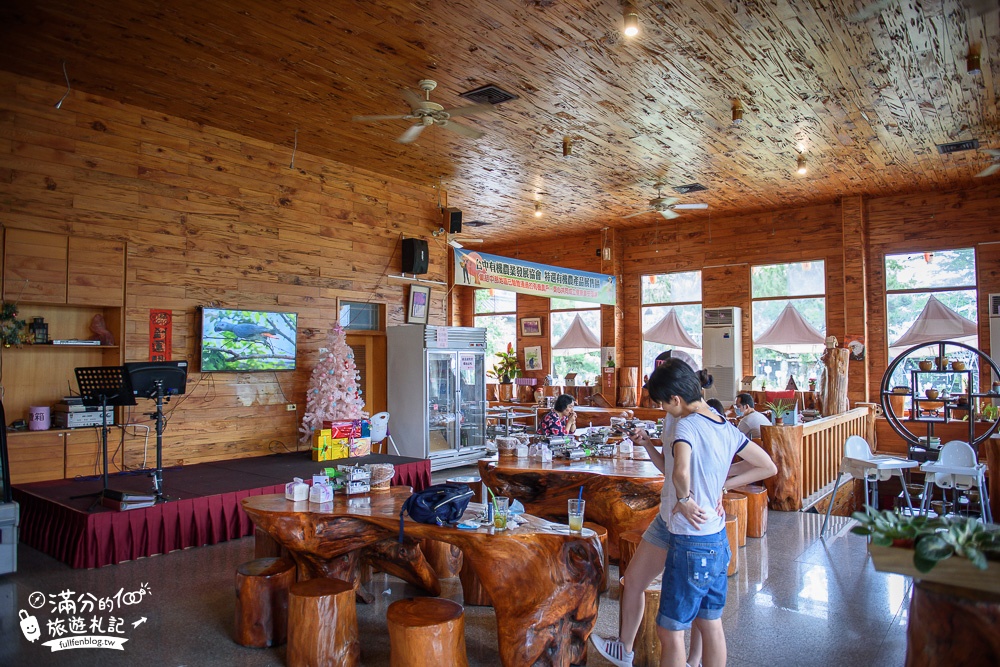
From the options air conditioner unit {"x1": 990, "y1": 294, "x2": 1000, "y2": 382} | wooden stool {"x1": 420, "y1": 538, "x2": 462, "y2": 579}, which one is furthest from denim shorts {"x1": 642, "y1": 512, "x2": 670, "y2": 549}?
air conditioner unit {"x1": 990, "y1": 294, "x2": 1000, "y2": 382}

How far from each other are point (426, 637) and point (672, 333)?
10591 mm

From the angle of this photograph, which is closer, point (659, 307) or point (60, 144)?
point (60, 144)

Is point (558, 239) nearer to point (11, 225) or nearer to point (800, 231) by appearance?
point (800, 231)

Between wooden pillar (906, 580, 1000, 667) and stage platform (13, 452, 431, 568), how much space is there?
5.04 m

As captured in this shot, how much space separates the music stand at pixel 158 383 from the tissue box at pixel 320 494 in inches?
84.7

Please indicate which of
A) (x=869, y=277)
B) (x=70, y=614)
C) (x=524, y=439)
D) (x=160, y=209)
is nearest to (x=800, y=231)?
(x=869, y=277)

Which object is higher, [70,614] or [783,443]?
[783,443]

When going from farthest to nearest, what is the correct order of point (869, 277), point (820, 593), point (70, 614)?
point (869, 277)
point (820, 593)
point (70, 614)

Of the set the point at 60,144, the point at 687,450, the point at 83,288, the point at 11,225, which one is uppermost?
the point at 60,144

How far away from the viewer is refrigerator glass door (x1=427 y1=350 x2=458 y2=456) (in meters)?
8.73

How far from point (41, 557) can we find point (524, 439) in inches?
156

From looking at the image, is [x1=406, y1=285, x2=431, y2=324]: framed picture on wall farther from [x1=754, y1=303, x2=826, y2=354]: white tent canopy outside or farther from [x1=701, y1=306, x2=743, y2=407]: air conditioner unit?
[x1=754, y1=303, x2=826, y2=354]: white tent canopy outside

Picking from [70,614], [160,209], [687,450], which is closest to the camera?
[687,450]

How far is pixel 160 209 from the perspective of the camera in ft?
22.4
